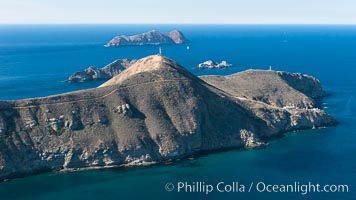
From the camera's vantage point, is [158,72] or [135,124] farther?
[158,72]

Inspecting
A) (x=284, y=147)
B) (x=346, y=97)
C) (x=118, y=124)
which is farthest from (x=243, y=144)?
(x=346, y=97)

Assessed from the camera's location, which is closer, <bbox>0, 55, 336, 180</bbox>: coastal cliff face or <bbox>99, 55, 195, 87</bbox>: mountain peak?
<bbox>0, 55, 336, 180</bbox>: coastal cliff face

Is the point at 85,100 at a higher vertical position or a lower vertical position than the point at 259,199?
higher

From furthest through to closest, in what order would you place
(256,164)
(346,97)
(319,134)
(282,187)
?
(346,97) < (319,134) < (256,164) < (282,187)

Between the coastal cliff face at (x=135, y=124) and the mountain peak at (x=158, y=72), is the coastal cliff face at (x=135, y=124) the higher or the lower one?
the lower one

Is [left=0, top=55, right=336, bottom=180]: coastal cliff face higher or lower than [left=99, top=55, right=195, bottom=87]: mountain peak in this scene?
lower

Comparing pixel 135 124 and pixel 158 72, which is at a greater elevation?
pixel 158 72

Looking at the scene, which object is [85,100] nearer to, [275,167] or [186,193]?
[186,193]

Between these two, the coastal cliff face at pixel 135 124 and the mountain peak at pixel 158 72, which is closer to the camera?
the coastal cliff face at pixel 135 124
